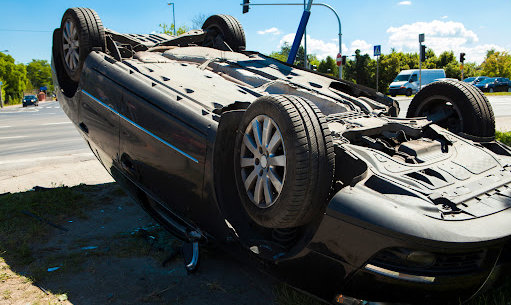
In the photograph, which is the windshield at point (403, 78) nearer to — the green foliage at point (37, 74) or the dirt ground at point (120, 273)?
the dirt ground at point (120, 273)

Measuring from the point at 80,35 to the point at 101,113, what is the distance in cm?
96

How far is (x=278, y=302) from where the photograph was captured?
3070 mm

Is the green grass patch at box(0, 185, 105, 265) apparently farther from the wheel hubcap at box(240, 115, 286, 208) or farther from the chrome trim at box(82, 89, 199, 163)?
the wheel hubcap at box(240, 115, 286, 208)

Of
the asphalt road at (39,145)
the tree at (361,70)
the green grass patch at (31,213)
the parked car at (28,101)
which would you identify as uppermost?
the tree at (361,70)

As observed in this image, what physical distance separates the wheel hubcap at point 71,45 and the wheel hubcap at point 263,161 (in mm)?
2626

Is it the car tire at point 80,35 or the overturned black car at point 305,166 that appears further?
the car tire at point 80,35

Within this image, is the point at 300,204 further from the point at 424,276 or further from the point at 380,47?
the point at 380,47

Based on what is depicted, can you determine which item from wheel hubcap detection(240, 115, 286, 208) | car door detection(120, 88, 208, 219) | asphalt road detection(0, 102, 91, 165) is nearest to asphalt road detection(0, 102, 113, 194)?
asphalt road detection(0, 102, 91, 165)

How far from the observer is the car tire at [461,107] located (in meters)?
3.76

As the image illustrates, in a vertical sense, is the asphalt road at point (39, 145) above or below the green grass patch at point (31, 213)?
above

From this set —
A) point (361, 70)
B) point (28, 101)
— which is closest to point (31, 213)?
point (361, 70)

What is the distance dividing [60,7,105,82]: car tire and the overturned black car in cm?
1

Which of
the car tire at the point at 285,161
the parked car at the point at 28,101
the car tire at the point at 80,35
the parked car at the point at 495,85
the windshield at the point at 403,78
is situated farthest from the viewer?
the parked car at the point at 28,101

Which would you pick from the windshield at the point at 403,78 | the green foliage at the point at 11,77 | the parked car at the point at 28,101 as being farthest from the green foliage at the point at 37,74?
the windshield at the point at 403,78
